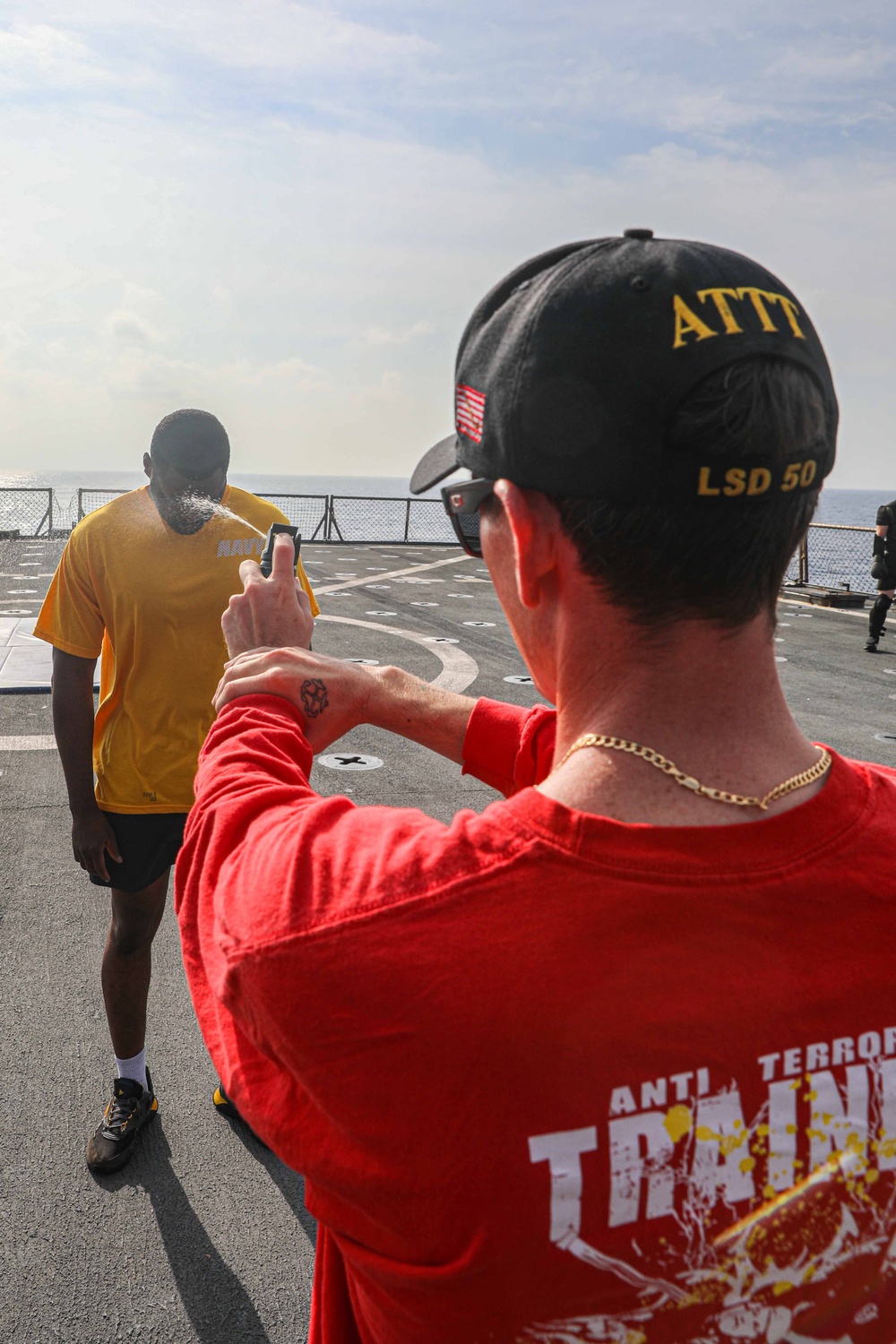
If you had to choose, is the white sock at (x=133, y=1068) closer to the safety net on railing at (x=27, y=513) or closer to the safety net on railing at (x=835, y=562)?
the safety net on railing at (x=835, y=562)

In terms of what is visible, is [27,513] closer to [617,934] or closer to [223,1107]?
[223,1107]

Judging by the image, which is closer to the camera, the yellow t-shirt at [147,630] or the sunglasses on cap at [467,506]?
the sunglasses on cap at [467,506]

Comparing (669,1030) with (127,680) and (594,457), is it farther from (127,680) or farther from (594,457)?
(127,680)

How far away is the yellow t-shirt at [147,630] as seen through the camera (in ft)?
11.7

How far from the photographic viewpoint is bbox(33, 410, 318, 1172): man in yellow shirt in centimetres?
357

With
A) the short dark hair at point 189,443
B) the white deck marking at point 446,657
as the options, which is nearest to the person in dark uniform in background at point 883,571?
A: the white deck marking at point 446,657

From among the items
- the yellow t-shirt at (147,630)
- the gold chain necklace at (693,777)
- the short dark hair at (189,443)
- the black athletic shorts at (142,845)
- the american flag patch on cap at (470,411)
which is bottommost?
the black athletic shorts at (142,845)

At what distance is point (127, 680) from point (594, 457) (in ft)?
9.87

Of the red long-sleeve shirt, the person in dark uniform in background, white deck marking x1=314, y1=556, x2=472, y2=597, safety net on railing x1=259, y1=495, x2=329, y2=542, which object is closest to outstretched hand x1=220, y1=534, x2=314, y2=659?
the red long-sleeve shirt

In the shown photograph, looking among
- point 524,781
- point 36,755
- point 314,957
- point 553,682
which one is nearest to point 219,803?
point 314,957

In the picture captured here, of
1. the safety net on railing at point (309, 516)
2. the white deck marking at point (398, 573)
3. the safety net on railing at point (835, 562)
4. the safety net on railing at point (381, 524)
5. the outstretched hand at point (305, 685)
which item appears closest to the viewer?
the outstretched hand at point (305, 685)

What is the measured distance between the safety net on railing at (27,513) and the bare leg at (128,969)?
2931 centimetres

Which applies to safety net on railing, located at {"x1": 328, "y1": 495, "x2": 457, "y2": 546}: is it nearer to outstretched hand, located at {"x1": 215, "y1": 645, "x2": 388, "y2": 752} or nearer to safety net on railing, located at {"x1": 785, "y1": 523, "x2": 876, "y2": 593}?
safety net on railing, located at {"x1": 785, "y1": 523, "x2": 876, "y2": 593}

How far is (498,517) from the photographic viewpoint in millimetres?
1090
